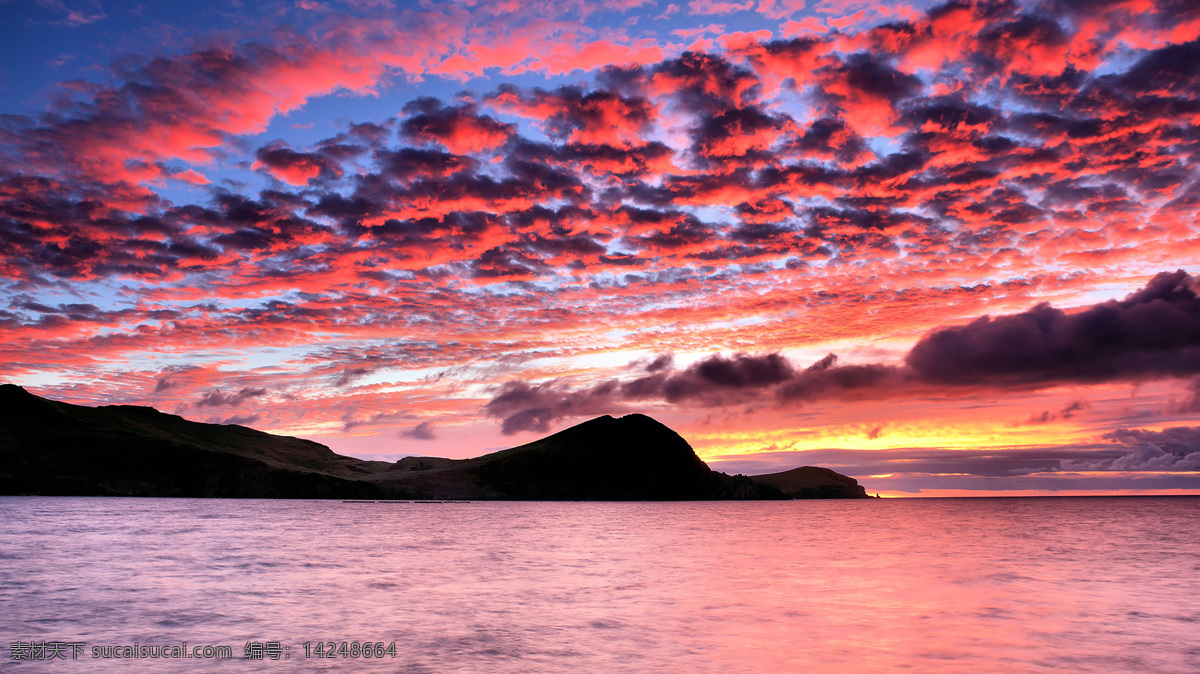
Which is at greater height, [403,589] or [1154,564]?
[403,589]

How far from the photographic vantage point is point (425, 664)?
61.7ft

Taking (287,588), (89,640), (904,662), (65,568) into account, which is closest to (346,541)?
(65,568)

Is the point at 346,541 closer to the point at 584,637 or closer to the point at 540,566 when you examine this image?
the point at 540,566

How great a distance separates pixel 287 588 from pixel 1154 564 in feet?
211

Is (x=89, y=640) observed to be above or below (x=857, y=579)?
above

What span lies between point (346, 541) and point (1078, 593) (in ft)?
213

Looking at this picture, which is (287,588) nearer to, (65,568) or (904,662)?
(65,568)

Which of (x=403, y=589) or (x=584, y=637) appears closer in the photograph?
(x=584, y=637)

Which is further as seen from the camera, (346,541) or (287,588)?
(346,541)

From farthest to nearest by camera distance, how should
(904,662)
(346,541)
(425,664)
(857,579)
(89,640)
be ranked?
(346,541)
(857,579)
(89,640)
(904,662)
(425,664)

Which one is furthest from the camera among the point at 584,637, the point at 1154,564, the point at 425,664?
the point at 1154,564

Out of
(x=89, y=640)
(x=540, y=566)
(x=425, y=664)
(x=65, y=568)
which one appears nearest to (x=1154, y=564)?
(x=540, y=566)

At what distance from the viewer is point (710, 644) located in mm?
22250

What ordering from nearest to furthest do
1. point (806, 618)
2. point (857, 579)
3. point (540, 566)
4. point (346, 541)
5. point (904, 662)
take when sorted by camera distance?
1. point (904, 662)
2. point (806, 618)
3. point (857, 579)
4. point (540, 566)
5. point (346, 541)
